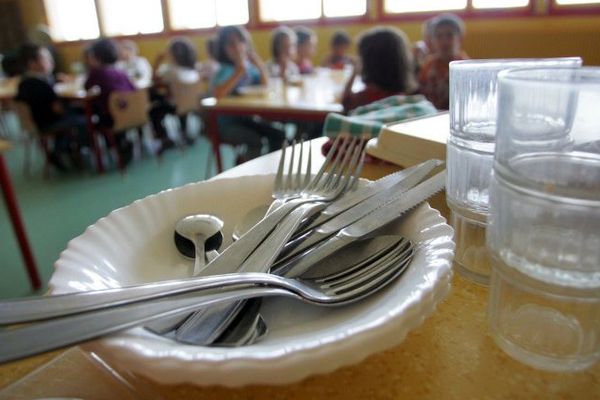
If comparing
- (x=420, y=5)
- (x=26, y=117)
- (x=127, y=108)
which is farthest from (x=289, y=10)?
(x=26, y=117)

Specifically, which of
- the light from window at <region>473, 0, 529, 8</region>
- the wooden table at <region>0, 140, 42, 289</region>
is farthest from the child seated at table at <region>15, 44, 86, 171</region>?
the light from window at <region>473, 0, 529, 8</region>

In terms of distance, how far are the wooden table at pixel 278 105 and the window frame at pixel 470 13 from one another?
280 cm

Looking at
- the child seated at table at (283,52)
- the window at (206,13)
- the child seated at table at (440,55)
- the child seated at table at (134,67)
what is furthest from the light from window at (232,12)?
the child seated at table at (440,55)

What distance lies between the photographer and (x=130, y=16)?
7.13 metres

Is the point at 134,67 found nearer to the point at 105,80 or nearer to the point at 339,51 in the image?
the point at 105,80

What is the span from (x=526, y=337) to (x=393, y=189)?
174 millimetres

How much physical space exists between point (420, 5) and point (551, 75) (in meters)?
5.28

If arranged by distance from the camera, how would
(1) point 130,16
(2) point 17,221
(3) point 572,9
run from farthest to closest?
(1) point 130,16 < (3) point 572,9 < (2) point 17,221

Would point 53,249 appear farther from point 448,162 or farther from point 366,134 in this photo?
point 448,162

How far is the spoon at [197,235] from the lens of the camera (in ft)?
1.40

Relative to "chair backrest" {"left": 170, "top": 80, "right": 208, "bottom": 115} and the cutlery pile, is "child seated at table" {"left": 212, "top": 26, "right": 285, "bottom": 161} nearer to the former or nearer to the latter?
"chair backrest" {"left": 170, "top": 80, "right": 208, "bottom": 115}

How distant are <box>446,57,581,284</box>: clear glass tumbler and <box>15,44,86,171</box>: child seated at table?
3.29 meters

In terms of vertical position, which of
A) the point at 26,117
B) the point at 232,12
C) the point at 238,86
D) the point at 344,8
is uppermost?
the point at 232,12

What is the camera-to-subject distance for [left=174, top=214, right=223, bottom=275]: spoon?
0.43m
